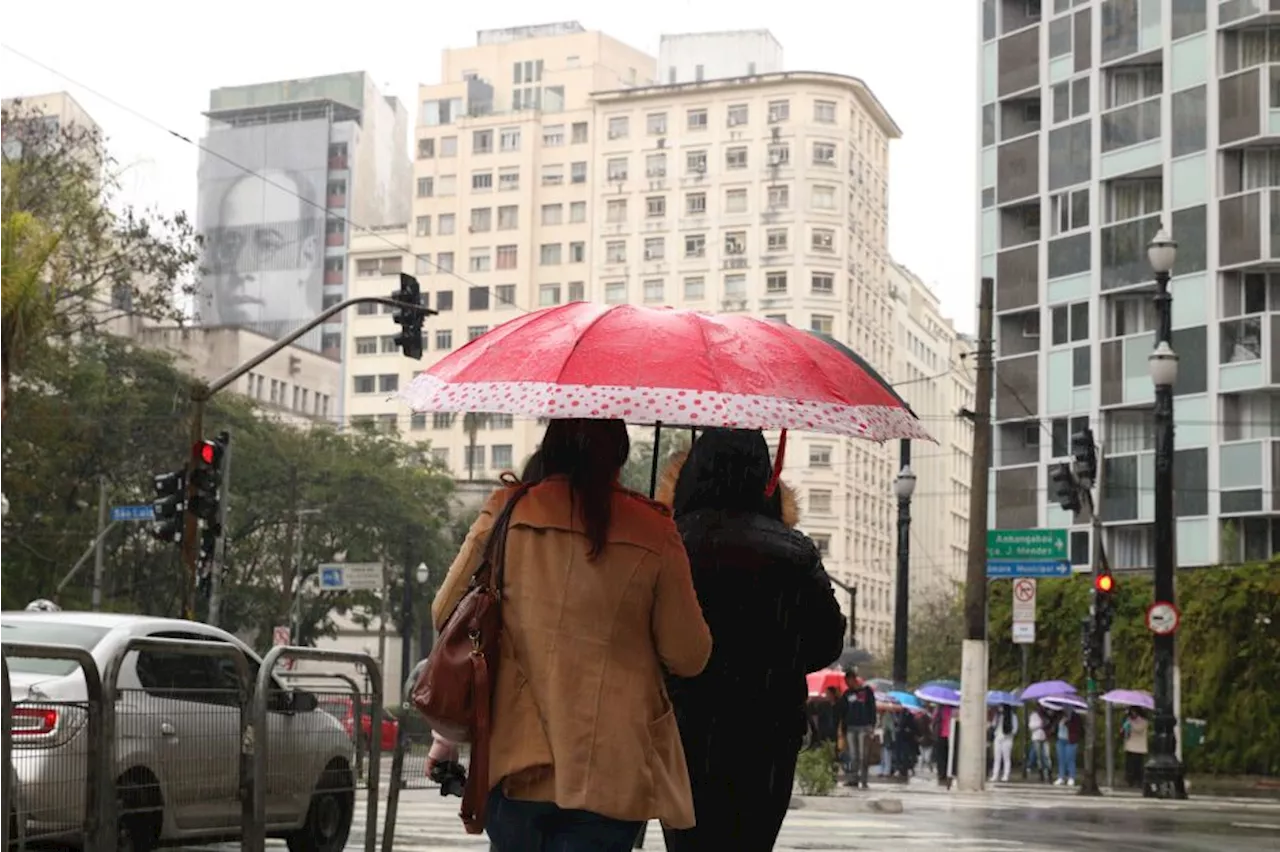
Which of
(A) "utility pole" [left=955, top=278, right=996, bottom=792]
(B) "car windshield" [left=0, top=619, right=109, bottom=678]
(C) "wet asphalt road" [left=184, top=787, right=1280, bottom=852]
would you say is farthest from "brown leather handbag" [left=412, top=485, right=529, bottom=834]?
(A) "utility pole" [left=955, top=278, right=996, bottom=792]

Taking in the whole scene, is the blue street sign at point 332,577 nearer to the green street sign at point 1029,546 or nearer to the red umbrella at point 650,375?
the green street sign at point 1029,546

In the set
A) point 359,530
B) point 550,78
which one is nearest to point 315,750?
point 359,530

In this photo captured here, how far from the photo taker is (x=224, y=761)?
10062 mm

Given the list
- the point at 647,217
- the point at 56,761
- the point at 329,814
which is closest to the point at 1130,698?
the point at 329,814

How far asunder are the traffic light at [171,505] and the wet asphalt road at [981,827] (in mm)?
5873

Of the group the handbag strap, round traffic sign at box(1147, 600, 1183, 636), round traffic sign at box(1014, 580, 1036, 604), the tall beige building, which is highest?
the tall beige building

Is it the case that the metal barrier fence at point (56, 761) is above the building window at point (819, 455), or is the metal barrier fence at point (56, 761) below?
below

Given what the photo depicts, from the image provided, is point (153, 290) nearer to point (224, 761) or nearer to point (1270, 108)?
point (1270, 108)

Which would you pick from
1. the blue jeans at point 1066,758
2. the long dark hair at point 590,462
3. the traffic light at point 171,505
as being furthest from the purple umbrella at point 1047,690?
the long dark hair at point 590,462

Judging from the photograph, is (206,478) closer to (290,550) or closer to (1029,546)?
(1029,546)

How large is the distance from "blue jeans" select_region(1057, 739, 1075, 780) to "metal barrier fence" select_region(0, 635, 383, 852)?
29.5 meters

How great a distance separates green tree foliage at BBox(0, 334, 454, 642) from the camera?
A: 53188 millimetres

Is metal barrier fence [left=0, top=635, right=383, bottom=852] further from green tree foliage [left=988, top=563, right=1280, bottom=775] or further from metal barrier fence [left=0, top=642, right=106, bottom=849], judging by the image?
green tree foliage [left=988, top=563, right=1280, bottom=775]

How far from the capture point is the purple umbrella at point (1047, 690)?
137 feet
